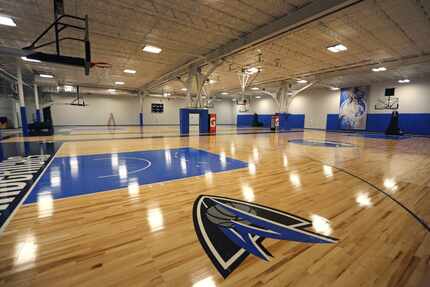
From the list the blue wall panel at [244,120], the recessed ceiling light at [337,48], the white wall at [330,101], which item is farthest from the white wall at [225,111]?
the recessed ceiling light at [337,48]

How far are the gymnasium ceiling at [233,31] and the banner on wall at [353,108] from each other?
19.9ft

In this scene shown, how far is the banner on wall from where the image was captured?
18.8 meters

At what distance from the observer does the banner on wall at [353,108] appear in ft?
61.8

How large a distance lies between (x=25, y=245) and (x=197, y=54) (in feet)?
34.5

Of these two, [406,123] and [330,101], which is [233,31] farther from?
[330,101]

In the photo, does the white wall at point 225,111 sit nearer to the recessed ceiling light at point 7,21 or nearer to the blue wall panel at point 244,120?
the blue wall panel at point 244,120

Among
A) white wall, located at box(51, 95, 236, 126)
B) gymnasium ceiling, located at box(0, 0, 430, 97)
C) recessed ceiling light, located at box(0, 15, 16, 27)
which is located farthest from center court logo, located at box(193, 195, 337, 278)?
white wall, located at box(51, 95, 236, 126)

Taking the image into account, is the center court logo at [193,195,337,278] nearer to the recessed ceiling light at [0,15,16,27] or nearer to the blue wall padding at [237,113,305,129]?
the recessed ceiling light at [0,15,16,27]

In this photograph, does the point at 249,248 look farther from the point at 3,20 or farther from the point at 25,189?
the point at 3,20

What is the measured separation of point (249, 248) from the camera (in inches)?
77.1

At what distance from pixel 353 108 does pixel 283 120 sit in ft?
23.5

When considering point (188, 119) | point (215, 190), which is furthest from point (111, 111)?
point (215, 190)

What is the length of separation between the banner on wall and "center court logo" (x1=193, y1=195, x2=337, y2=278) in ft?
69.3

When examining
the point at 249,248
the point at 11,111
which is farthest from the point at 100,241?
the point at 11,111
